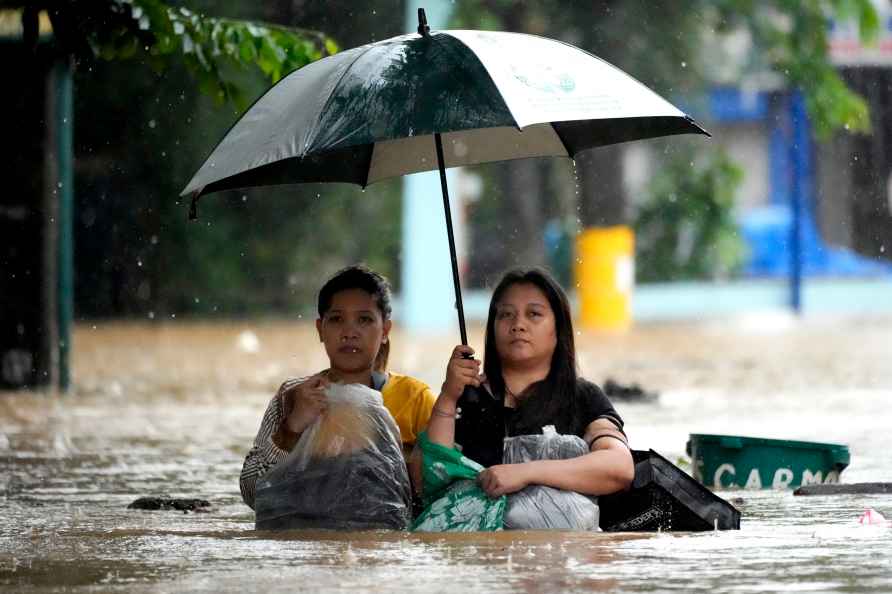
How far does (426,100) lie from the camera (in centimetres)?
604

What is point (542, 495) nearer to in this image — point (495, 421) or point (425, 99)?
point (495, 421)

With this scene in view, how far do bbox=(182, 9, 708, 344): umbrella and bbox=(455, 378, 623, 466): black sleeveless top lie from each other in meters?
0.36

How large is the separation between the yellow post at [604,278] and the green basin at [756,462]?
16334 mm

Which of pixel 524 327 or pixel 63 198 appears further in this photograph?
pixel 63 198

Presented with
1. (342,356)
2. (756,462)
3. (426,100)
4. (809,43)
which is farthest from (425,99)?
(809,43)

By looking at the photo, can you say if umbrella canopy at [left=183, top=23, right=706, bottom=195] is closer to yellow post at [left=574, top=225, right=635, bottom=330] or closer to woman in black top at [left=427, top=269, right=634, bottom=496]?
woman in black top at [left=427, top=269, right=634, bottom=496]

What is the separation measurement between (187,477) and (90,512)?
1.55m

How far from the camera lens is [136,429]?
1173 centimetres

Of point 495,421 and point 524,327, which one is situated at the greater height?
point 524,327

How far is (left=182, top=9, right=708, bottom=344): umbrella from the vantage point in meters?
5.96

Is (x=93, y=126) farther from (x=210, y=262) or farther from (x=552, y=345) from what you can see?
(x=552, y=345)

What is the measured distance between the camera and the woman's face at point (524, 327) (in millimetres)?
6121

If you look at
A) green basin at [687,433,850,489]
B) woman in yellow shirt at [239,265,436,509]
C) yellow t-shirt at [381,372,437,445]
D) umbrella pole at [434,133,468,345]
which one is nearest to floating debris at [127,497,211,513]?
woman in yellow shirt at [239,265,436,509]

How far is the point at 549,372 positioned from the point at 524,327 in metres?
0.19
